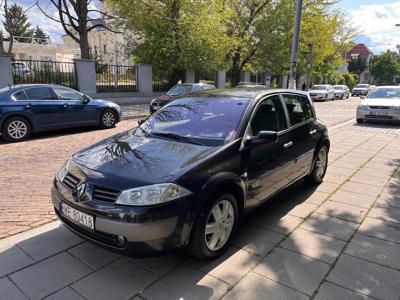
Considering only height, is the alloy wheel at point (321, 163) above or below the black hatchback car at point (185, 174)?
below

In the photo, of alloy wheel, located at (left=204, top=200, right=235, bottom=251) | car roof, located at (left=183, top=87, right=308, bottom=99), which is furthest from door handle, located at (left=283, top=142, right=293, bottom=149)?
alloy wheel, located at (left=204, top=200, right=235, bottom=251)

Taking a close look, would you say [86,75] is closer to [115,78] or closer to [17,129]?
[115,78]

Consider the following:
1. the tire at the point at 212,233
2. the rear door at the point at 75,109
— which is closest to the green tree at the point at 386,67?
the rear door at the point at 75,109

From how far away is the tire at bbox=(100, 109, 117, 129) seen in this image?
35.3ft

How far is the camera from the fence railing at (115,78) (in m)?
19.3

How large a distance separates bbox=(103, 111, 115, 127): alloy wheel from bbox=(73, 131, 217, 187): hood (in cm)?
732

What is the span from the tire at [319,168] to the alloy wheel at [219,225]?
8.19 feet

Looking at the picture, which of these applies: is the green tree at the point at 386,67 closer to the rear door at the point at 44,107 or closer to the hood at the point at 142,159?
the rear door at the point at 44,107

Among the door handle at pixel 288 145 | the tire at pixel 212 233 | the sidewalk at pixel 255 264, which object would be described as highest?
the door handle at pixel 288 145

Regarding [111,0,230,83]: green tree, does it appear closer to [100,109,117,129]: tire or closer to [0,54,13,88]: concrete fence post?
[0,54,13,88]: concrete fence post

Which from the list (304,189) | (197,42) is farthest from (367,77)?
(304,189)

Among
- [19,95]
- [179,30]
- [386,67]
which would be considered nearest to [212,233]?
[19,95]

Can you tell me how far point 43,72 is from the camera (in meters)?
16.9

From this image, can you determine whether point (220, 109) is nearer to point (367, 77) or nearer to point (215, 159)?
point (215, 159)
